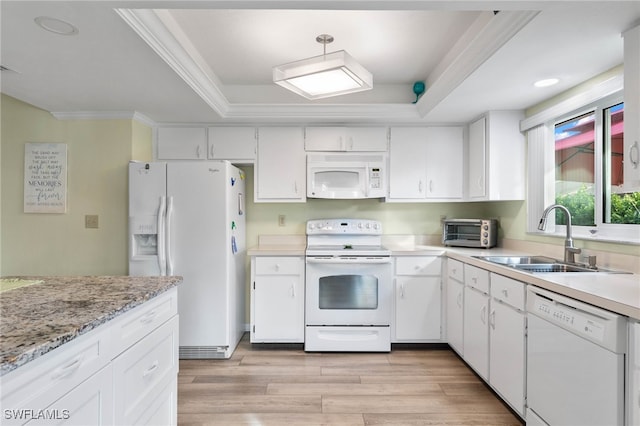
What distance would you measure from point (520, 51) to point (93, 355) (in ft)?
7.90

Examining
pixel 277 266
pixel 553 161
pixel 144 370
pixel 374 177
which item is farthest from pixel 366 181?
pixel 144 370

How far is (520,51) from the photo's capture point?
1.84 m

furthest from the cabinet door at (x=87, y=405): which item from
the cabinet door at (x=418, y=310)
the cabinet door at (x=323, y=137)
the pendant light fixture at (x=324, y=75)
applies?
the cabinet door at (x=323, y=137)

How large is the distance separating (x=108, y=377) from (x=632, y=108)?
8.24 ft

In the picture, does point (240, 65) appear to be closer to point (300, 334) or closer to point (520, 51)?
point (520, 51)

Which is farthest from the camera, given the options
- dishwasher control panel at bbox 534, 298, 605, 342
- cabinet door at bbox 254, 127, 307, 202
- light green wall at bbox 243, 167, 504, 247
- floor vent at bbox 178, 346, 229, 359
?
light green wall at bbox 243, 167, 504, 247

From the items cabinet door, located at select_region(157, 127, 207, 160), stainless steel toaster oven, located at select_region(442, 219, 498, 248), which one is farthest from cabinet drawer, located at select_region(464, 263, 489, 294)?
cabinet door, located at select_region(157, 127, 207, 160)

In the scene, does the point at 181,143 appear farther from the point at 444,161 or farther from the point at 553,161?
the point at 553,161

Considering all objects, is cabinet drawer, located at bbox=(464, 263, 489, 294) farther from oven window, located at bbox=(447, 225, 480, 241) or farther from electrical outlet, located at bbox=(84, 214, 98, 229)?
electrical outlet, located at bbox=(84, 214, 98, 229)

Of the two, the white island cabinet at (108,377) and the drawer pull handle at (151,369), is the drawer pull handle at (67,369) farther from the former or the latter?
the drawer pull handle at (151,369)

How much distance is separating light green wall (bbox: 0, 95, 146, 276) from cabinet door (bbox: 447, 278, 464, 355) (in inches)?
112

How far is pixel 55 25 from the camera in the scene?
1611 mm

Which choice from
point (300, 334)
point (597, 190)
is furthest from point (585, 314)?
point (300, 334)

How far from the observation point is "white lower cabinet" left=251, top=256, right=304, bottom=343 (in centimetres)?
306
